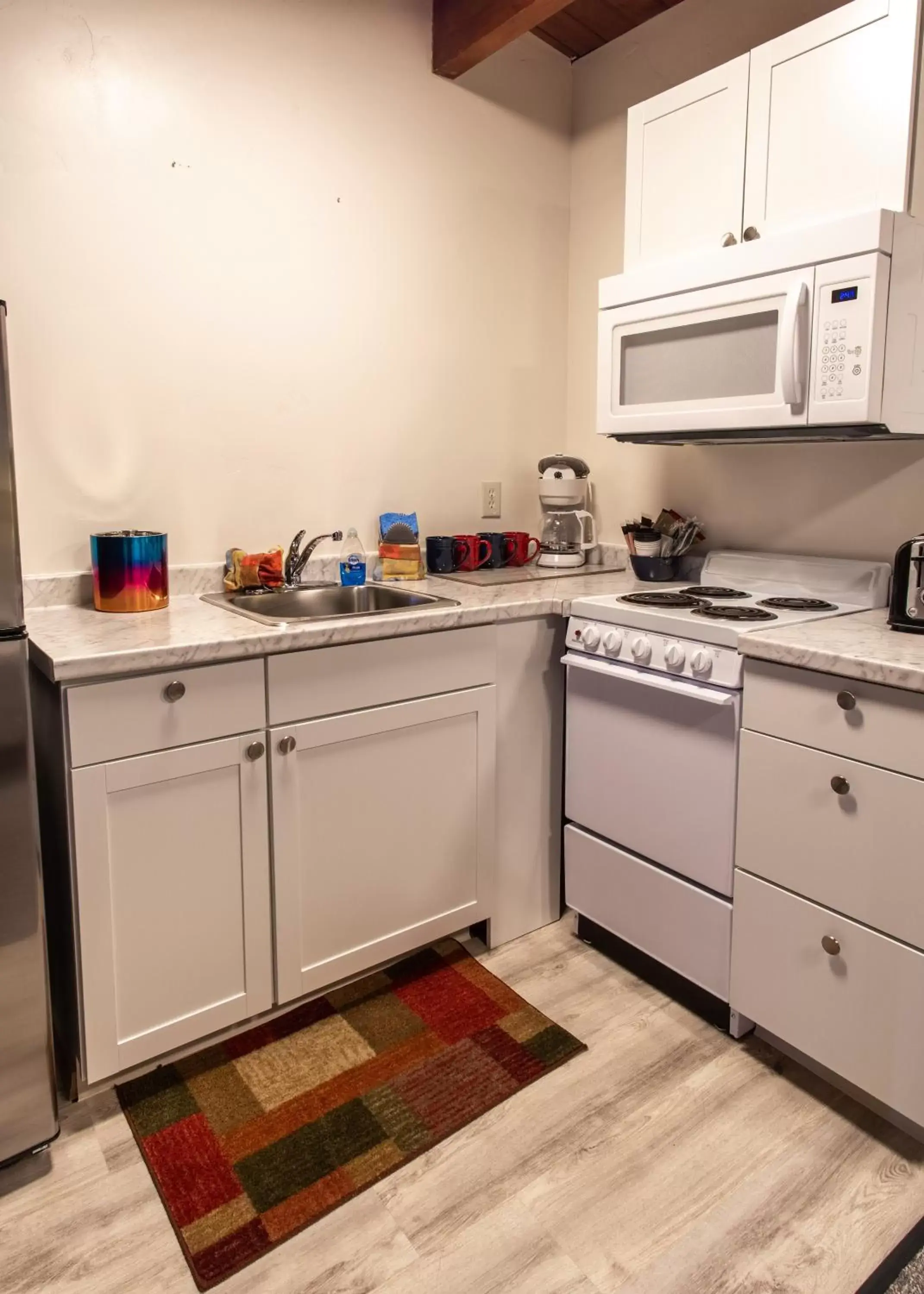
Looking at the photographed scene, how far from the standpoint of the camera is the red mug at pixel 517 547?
2727mm

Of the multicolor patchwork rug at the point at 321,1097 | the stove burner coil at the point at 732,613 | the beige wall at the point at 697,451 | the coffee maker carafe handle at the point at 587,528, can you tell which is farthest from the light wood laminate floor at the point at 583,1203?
the coffee maker carafe handle at the point at 587,528

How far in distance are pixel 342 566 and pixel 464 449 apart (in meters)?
0.61

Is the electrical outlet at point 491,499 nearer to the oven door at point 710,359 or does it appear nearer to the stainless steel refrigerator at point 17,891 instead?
the oven door at point 710,359

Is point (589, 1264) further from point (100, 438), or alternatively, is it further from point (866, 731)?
point (100, 438)

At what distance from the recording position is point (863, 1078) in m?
1.58

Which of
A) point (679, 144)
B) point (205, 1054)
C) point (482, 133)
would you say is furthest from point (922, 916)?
point (482, 133)

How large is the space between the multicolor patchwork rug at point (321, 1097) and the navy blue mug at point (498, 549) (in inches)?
47.1

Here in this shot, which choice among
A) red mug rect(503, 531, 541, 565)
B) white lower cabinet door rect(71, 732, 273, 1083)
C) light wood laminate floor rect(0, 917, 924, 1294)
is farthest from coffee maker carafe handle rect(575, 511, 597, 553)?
light wood laminate floor rect(0, 917, 924, 1294)

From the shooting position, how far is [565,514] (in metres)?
2.75

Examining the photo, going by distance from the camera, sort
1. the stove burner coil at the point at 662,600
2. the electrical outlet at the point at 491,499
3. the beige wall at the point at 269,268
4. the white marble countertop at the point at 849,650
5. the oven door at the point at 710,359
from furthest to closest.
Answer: the electrical outlet at the point at 491,499 → the stove burner coil at the point at 662,600 → the beige wall at the point at 269,268 → the oven door at the point at 710,359 → the white marble countertop at the point at 849,650

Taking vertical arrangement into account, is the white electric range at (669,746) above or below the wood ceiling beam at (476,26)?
below

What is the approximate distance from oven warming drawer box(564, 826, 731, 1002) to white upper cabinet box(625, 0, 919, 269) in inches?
56.6

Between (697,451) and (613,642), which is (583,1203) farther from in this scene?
(697,451)

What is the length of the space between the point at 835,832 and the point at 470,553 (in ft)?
4.49
